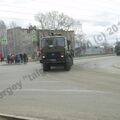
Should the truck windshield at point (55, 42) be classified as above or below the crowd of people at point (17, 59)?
above

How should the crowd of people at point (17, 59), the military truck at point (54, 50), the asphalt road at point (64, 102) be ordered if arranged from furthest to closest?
the crowd of people at point (17, 59) → the military truck at point (54, 50) → the asphalt road at point (64, 102)

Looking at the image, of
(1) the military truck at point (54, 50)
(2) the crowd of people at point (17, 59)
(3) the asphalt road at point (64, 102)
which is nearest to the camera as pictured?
(3) the asphalt road at point (64, 102)

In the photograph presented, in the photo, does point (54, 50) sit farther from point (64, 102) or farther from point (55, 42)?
point (64, 102)

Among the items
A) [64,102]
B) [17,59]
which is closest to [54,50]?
[64,102]

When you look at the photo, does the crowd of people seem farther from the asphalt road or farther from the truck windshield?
the asphalt road

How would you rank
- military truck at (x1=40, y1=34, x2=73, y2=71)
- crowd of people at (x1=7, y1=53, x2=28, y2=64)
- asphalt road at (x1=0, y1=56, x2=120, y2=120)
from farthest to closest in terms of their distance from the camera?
1. crowd of people at (x1=7, y1=53, x2=28, y2=64)
2. military truck at (x1=40, y1=34, x2=73, y2=71)
3. asphalt road at (x1=0, y1=56, x2=120, y2=120)

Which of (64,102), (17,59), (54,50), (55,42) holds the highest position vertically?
(55,42)

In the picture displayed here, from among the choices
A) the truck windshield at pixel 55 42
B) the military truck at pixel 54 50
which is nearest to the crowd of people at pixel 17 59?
the military truck at pixel 54 50

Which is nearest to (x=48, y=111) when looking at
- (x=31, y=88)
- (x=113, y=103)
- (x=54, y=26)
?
(x=113, y=103)

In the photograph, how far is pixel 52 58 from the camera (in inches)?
1277

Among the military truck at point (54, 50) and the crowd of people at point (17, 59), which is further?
the crowd of people at point (17, 59)

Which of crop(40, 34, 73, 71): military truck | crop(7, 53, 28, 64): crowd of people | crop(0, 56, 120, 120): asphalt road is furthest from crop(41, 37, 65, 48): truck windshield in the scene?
crop(7, 53, 28, 64): crowd of people

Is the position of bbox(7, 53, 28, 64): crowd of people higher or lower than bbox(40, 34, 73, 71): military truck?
lower

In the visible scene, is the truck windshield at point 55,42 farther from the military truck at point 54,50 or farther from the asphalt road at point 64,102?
the asphalt road at point 64,102
